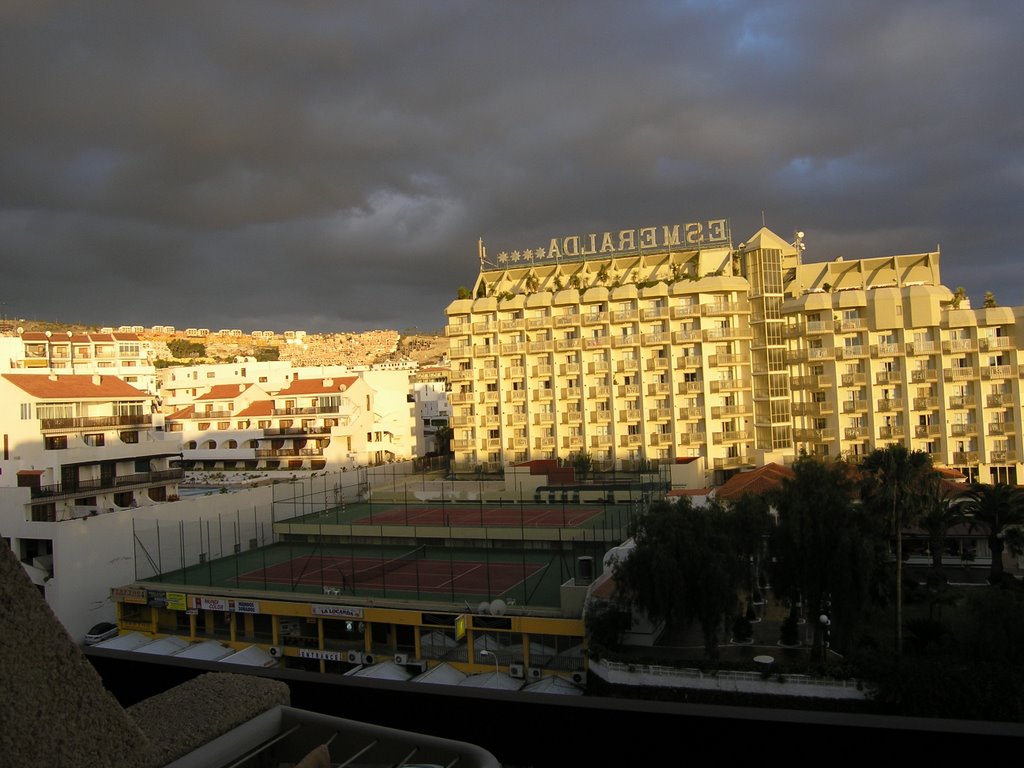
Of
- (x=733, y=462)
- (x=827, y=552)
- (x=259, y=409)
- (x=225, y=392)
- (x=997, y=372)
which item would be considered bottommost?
(x=827, y=552)

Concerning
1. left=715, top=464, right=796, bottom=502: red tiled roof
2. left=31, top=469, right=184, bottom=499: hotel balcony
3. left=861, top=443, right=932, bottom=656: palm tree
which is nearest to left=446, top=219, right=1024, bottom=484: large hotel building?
left=715, top=464, right=796, bottom=502: red tiled roof

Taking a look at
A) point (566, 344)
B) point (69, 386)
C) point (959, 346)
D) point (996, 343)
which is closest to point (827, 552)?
point (959, 346)

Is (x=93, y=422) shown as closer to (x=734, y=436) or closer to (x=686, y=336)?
(x=686, y=336)

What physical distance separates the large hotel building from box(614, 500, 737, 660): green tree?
111 ft

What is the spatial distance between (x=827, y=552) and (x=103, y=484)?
3524cm

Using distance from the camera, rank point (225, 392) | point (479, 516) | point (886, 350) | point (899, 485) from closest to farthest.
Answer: point (899, 485)
point (479, 516)
point (886, 350)
point (225, 392)

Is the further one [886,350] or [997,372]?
[886,350]

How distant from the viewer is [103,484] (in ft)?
131

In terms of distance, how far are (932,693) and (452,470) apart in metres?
48.5

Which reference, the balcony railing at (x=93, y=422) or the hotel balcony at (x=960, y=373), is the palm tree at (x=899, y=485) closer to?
the hotel balcony at (x=960, y=373)

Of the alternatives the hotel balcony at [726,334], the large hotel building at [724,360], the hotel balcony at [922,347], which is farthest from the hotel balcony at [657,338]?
the hotel balcony at [922,347]

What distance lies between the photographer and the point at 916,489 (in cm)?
2522

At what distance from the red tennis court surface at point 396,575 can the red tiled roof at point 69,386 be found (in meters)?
16.4

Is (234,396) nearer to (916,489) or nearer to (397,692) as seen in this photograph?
(916,489)
